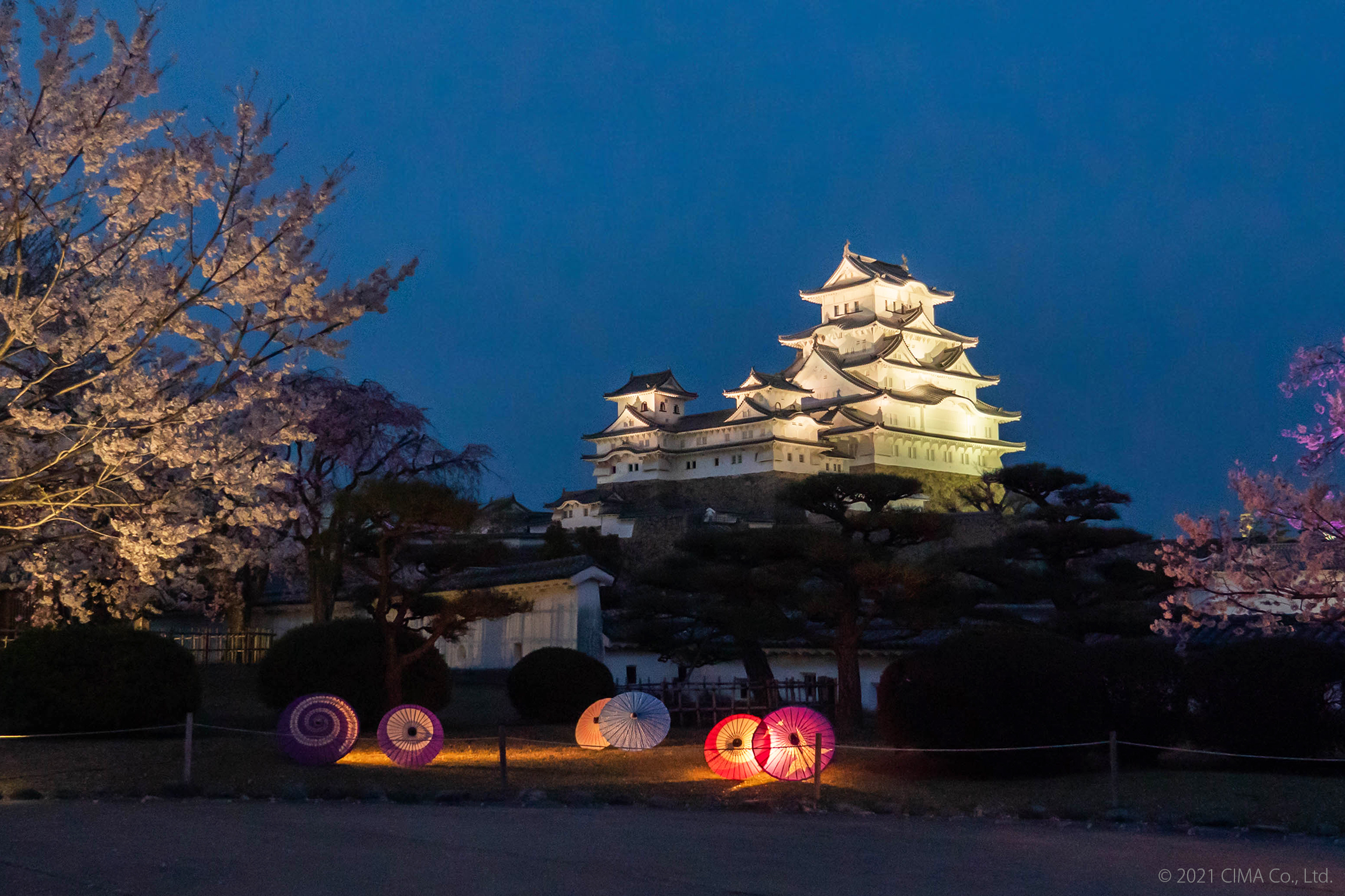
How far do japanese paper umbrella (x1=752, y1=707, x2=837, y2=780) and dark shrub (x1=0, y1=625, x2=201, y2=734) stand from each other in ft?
27.4

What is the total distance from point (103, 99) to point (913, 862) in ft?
25.8

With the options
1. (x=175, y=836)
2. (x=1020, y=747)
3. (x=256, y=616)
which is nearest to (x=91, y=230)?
(x=175, y=836)

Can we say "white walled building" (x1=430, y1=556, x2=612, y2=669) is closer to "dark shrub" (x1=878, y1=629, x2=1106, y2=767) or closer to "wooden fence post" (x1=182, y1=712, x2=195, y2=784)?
"dark shrub" (x1=878, y1=629, x2=1106, y2=767)

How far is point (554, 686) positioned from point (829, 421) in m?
42.7

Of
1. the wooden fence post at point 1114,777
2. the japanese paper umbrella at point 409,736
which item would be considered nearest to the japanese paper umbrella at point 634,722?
the japanese paper umbrella at point 409,736

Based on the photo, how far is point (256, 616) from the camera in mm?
37031

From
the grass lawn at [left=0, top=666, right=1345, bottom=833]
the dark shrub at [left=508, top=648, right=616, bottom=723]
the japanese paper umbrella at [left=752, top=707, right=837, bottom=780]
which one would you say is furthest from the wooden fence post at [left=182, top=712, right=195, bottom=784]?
the dark shrub at [left=508, top=648, right=616, bottom=723]

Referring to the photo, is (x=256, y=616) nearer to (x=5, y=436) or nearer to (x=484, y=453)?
(x=484, y=453)

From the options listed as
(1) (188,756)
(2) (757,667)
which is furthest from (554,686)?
(1) (188,756)

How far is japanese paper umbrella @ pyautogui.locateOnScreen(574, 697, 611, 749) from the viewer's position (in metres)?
17.4

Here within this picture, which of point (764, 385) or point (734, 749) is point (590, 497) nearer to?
point (764, 385)

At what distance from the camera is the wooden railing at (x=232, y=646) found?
99.0ft

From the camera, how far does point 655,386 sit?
6762cm

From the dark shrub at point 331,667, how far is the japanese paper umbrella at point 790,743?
7.42 metres
